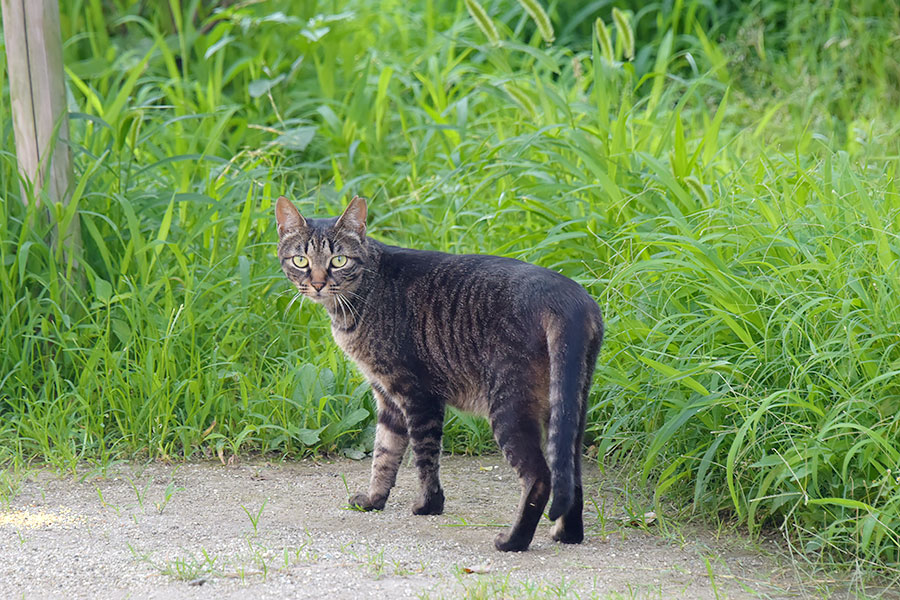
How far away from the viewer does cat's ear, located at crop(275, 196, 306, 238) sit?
3408 millimetres

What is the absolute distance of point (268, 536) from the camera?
10.1 feet

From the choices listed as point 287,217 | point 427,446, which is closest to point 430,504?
point 427,446

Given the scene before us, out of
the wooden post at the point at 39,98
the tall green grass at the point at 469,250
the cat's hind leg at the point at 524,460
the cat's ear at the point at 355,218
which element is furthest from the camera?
the wooden post at the point at 39,98

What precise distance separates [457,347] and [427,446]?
36cm

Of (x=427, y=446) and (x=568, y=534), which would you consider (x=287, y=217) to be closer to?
(x=427, y=446)

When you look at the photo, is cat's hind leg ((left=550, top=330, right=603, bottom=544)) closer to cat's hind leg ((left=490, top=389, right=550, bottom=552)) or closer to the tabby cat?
the tabby cat

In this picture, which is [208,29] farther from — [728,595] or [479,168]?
[728,595]

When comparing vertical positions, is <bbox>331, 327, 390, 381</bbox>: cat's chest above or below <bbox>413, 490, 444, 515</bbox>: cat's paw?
above

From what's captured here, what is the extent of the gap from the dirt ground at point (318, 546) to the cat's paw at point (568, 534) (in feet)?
0.09

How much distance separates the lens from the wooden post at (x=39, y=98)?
3957 mm

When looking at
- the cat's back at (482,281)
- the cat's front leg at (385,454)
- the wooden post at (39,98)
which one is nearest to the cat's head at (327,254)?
the cat's back at (482,281)

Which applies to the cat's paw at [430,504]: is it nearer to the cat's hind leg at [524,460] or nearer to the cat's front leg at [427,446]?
the cat's front leg at [427,446]

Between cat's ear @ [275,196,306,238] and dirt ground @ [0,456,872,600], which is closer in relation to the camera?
dirt ground @ [0,456,872,600]

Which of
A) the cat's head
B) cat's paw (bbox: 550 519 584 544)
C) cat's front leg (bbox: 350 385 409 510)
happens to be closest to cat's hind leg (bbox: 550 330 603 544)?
cat's paw (bbox: 550 519 584 544)
